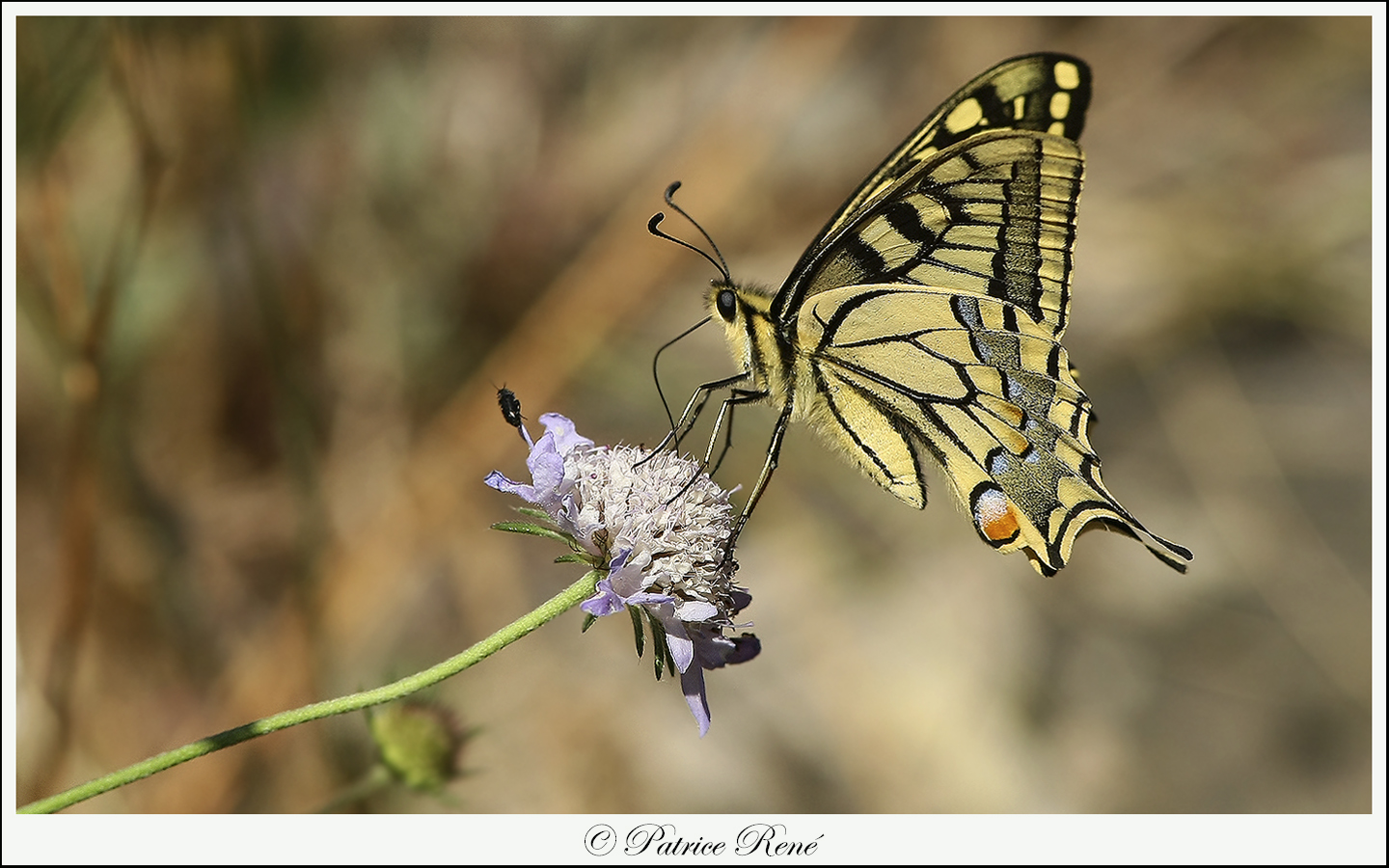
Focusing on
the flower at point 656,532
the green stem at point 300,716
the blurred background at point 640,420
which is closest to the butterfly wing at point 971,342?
the flower at point 656,532

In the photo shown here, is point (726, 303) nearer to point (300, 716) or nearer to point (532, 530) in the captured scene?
point (532, 530)

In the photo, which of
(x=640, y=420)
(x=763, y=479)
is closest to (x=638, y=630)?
(x=763, y=479)

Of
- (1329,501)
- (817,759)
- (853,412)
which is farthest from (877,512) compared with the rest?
(853,412)

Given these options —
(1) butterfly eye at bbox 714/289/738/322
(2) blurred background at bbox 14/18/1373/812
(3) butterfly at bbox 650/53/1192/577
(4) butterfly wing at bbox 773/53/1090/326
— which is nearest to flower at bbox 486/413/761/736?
(3) butterfly at bbox 650/53/1192/577

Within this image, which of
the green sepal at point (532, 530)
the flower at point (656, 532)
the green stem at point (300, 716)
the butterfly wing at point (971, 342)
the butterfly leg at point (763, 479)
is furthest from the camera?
the butterfly wing at point (971, 342)

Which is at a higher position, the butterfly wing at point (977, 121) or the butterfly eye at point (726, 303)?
the butterfly wing at point (977, 121)

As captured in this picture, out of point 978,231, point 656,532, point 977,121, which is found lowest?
point 656,532

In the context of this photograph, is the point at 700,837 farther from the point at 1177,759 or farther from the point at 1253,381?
the point at 1253,381

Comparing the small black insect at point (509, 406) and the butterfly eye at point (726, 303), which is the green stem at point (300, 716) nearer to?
the small black insect at point (509, 406)
